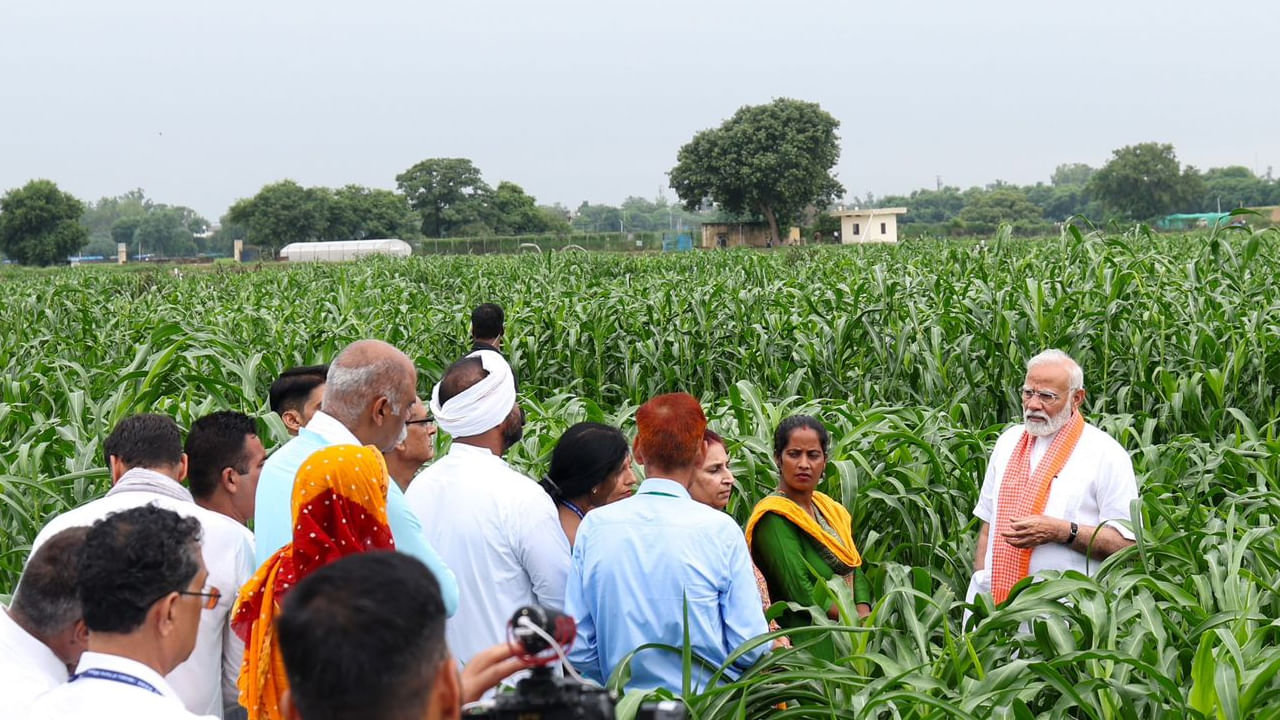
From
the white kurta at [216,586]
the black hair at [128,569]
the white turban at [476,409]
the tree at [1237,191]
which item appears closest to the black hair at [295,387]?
the white turban at [476,409]

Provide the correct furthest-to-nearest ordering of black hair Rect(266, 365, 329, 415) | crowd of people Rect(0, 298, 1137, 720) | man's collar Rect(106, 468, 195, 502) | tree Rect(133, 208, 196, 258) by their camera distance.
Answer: tree Rect(133, 208, 196, 258)
black hair Rect(266, 365, 329, 415)
man's collar Rect(106, 468, 195, 502)
crowd of people Rect(0, 298, 1137, 720)

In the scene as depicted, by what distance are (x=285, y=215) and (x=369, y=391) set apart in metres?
73.0

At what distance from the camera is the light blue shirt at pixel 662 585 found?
118 inches

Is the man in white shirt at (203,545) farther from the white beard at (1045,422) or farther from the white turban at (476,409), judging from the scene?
the white beard at (1045,422)

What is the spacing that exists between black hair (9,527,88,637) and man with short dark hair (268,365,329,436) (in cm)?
147

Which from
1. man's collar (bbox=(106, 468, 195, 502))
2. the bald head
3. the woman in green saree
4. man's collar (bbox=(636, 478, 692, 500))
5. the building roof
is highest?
the building roof

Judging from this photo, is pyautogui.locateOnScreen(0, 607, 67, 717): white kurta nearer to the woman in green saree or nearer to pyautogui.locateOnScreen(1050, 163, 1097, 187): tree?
the woman in green saree

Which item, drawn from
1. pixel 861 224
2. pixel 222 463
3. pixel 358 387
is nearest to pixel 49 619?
pixel 358 387

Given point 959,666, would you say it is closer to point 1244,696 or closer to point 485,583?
point 1244,696

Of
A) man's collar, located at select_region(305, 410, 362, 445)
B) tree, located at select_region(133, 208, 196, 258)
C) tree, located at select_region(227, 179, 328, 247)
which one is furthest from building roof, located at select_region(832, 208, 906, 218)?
tree, located at select_region(133, 208, 196, 258)

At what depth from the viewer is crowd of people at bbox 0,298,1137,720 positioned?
5.06ft

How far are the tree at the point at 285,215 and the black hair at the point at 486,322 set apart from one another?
68.3 metres

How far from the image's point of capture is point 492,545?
10.3 feet

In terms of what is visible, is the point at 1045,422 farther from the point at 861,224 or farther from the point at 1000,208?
the point at 1000,208
